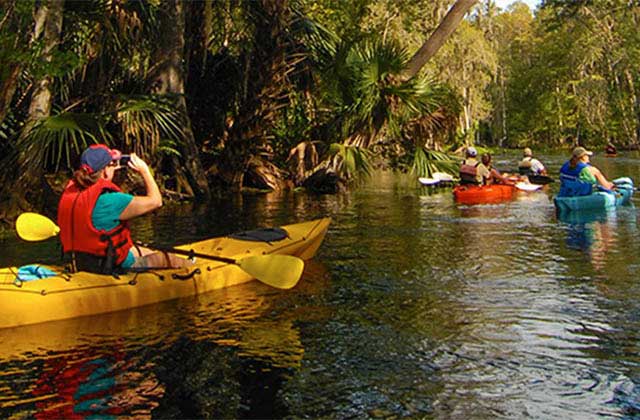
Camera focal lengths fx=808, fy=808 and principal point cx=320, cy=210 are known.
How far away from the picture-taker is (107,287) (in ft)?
23.8

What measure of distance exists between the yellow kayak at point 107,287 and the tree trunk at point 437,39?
40.3 ft

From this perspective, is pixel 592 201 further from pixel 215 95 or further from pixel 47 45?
pixel 215 95

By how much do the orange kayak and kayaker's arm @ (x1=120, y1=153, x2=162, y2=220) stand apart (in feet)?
33.3

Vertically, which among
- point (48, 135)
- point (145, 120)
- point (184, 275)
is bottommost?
point (184, 275)

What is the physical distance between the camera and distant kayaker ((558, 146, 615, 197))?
1403cm

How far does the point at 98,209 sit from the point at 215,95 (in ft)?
42.1

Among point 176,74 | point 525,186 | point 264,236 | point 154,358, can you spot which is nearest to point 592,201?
point 525,186

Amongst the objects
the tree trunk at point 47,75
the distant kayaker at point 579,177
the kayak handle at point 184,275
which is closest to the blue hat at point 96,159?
the kayak handle at point 184,275

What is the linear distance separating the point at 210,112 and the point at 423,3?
16.3 metres

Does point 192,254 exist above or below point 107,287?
above

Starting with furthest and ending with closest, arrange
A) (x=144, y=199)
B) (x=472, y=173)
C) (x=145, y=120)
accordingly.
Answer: (x=472, y=173), (x=145, y=120), (x=144, y=199)

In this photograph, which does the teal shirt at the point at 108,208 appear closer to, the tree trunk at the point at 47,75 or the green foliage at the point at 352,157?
the tree trunk at the point at 47,75

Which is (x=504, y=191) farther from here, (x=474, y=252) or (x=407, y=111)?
(x=474, y=252)

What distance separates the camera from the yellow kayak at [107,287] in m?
6.87
